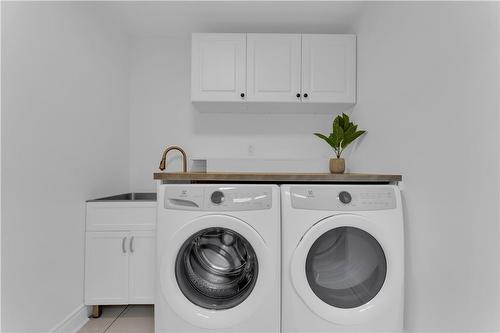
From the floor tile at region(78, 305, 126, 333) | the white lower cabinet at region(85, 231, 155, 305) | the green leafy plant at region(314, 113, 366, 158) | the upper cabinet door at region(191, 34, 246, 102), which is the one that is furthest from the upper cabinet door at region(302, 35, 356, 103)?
the floor tile at region(78, 305, 126, 333)

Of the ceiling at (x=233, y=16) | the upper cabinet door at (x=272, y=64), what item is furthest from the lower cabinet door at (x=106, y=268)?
the ceiling at (x=233, y=16)

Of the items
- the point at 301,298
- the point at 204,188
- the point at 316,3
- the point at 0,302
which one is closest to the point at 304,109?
the point at 316,3

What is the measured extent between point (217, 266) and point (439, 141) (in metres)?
1.23

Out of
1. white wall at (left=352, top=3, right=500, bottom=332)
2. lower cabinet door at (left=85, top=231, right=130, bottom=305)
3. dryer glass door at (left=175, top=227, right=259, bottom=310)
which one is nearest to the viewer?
white wall at (left=352, top=3, right=500, bottom=332)

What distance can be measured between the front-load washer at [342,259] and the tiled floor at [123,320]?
3.44 ft

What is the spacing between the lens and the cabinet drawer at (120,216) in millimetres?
1981

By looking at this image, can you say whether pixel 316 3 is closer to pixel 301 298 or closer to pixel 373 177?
pixel 373 177

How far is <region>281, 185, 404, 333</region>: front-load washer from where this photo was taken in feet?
4.60

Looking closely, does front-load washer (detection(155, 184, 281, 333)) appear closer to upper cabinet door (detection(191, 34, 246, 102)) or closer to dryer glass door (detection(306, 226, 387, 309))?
dryer glass door (detection(306, 226, 387, 309))

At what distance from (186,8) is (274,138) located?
1.33 m

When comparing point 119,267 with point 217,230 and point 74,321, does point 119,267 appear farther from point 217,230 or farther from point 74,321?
point 217,230

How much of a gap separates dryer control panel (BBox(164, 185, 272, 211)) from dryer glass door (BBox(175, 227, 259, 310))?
13cm

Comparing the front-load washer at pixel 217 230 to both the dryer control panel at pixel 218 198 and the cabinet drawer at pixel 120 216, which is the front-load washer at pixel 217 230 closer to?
the dryer control panel at pixel 218 198

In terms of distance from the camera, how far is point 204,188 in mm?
1452
